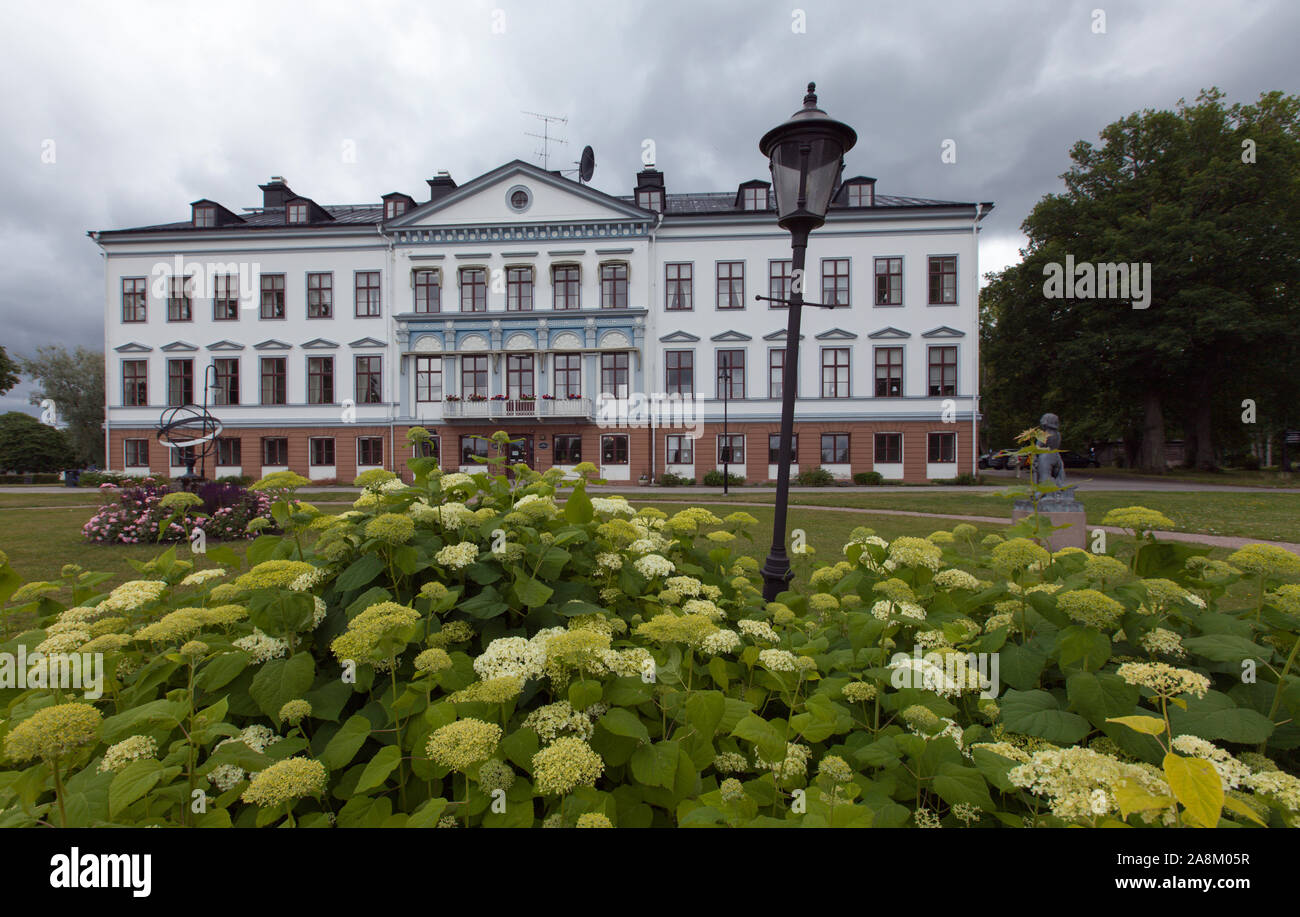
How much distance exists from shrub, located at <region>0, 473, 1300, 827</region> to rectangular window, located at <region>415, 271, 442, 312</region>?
3190cm

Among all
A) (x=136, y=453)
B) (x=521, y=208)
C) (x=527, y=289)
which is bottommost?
(x=136, y=453)

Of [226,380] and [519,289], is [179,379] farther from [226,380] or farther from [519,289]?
[519,289]

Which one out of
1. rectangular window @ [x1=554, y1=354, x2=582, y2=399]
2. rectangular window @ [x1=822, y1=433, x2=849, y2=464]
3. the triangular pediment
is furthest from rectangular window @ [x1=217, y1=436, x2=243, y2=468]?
rectangular window @ [x1=822, y1=433, x2=849, y2=464]

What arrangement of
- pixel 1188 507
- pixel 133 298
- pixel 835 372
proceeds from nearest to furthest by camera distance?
pixel 1188 507
pixel 835 372
pixel 133 298

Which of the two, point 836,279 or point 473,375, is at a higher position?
point 836,279

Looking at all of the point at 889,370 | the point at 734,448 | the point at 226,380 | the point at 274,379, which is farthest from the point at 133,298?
the point at 889,370

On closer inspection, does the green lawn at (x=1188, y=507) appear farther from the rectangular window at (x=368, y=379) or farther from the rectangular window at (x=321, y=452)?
the rectangular window at (x=321, y=452)

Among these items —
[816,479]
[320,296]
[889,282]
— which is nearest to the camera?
[816,479]

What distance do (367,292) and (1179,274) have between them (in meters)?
45.8

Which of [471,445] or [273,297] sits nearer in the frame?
[471,445]

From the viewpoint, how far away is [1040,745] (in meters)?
1.54

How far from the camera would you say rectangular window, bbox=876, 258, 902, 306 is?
96.3 ft

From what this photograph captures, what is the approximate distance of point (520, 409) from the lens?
97.1 ft

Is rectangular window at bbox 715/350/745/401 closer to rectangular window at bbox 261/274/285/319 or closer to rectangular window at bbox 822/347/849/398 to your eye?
rectangular window at bbox 822/347/849/398
